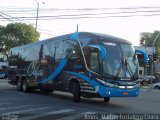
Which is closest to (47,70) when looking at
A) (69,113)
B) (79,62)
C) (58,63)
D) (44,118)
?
(58,63)

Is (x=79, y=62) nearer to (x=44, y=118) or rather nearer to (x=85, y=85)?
(x=85, y=85)

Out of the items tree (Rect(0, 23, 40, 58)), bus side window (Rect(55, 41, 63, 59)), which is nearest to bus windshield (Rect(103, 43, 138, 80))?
bus side window (Rect(55, 41, 63, 59))

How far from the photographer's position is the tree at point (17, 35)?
64250 millimetres

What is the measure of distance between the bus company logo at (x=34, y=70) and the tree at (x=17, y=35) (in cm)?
4006

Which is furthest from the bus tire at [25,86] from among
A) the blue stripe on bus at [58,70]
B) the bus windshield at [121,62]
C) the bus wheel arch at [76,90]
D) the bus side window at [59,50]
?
the bus windshield at [121,62]

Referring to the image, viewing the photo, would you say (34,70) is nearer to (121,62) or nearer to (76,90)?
(76,90)

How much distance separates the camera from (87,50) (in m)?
17.4

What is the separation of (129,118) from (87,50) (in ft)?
18.1

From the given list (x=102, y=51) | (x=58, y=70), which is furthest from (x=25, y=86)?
(x=102, y=51)

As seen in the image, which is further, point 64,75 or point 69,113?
point 64,75

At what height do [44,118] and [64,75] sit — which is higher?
[64,75]

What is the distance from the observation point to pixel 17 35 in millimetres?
65125

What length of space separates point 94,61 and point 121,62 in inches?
48.0

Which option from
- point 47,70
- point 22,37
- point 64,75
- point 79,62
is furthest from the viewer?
point 22,37
